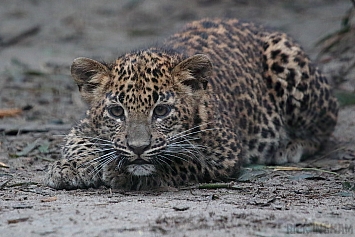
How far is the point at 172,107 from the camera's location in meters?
8.52

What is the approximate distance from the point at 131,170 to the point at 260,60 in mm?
3657

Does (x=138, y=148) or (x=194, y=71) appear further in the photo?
(x=194, y=71)

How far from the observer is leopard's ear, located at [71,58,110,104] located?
8.77m

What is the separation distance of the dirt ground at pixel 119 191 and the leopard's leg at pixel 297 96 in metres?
0.29

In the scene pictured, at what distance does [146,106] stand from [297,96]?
11.9ft

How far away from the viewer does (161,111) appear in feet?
27.5

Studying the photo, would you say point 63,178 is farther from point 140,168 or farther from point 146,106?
point 146,106

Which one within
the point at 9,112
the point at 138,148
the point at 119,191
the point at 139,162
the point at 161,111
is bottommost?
the point at 119,191

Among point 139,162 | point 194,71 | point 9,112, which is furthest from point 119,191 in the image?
point 9,112

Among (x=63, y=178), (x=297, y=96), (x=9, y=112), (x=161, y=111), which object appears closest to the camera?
(x=161, y=111)

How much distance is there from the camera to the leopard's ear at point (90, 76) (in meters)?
8.77

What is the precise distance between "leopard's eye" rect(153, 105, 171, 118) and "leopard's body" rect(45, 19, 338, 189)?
0.04 ft

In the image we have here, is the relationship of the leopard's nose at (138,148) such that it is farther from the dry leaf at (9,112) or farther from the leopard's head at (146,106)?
the dry leaf at (9,112)

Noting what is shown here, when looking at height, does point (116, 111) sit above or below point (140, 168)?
above
